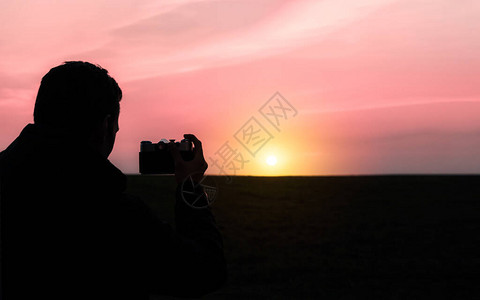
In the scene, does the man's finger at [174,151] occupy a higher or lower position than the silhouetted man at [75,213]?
higher

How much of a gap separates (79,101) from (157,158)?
2.80 ft

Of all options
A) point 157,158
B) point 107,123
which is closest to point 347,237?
point 157,158

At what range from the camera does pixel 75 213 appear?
1828 millimetres

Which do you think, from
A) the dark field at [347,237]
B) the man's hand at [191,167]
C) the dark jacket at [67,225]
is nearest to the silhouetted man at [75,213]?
the dark jacket at [67,225]

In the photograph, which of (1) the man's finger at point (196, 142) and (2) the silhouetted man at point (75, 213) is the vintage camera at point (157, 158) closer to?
(1) the man's finger at point (196, 142)

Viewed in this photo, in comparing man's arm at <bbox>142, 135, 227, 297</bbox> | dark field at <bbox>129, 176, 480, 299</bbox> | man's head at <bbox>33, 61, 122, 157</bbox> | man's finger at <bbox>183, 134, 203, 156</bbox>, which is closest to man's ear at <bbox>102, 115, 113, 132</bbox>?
man's head at <bbox>33, 61, 122, 157</bbox>

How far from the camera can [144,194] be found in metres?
26.6

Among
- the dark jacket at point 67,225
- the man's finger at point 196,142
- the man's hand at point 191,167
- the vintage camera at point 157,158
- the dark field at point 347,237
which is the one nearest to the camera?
the dark jacket at point 67,225

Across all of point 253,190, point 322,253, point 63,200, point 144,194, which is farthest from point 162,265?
point 253,190

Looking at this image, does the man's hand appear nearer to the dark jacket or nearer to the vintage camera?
the vintage camera

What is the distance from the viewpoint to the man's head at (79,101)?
1.90 meters

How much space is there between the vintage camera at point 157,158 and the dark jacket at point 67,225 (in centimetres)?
63

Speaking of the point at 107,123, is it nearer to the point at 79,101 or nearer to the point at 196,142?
the point at 79,101

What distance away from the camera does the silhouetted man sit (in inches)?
71.6
